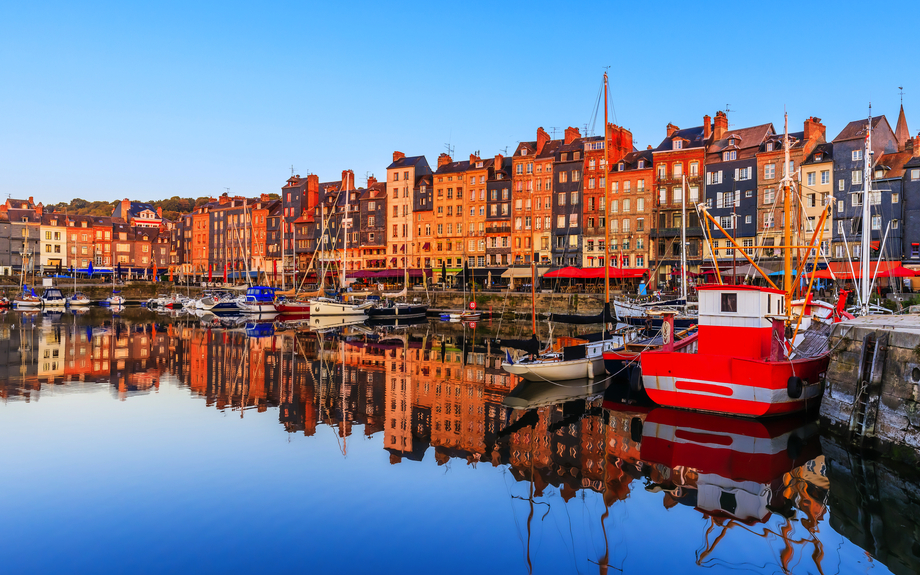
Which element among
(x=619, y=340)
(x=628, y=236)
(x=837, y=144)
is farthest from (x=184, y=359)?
(x=837, y=144)

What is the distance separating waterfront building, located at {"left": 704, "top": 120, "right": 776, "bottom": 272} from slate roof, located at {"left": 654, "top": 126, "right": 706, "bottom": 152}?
1789mm

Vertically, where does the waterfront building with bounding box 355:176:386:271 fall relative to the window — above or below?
above

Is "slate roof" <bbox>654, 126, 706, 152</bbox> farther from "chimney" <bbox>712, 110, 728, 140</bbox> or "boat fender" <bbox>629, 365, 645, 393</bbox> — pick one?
"boat fender" <bbox>629, 365, 645, 393</bbox>

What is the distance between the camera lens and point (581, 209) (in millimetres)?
71688

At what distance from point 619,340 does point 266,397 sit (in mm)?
14073

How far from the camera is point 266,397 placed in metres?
22.7

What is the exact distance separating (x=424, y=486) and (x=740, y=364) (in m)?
9.84

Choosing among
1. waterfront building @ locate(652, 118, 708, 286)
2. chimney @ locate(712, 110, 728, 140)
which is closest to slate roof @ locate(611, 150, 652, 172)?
waterfront building @ locate(652, 118, 708, 286)

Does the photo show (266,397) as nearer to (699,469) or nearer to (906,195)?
(699,469)

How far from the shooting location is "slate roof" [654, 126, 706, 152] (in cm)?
6506

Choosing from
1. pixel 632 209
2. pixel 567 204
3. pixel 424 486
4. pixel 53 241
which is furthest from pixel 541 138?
pixel 53 241

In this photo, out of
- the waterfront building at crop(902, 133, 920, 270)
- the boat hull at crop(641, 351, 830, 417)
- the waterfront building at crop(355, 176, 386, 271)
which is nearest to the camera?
the boat hull at crop(641, 351, 830, 417)

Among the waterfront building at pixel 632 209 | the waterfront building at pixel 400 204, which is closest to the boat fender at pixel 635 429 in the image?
→ the waterfront building at pixel 632 209

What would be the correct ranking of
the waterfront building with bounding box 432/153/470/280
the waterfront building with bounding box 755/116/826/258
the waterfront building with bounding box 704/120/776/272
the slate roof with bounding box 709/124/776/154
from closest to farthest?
the waterfront building with bounding box 755/116/826/258
the waterfront building with bounding box 704/120/776/272
the slate roof with bounding box 709/124/776/154
the waterfront building with bounding box 432/153/470/280
